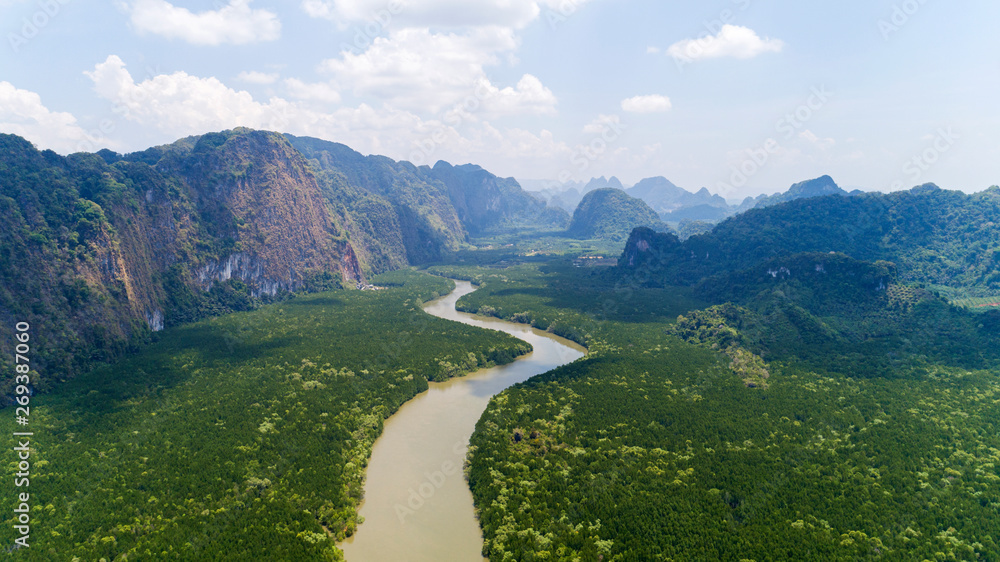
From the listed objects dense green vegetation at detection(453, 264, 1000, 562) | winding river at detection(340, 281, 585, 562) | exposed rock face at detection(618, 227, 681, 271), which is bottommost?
winding river at detection(340, 281, 585, 562)

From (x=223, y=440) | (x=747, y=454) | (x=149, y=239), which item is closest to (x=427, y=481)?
(x=223, y=440)

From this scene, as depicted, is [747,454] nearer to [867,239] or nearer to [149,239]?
[149,239]

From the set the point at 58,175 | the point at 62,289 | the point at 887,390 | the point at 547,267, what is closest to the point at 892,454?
the point at 887,390

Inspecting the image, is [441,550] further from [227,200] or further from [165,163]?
[165,163]

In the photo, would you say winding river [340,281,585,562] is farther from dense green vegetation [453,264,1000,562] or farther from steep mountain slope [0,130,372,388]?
steep mountain slope [0,130,372,388]

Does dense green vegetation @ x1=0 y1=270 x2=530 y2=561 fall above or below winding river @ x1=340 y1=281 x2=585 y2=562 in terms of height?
above

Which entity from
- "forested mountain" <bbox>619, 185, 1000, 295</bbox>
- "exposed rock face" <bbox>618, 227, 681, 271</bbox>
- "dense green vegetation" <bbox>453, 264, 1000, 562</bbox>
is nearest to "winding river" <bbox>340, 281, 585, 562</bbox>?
"dense green vegetation" <bbox>453, 264, 1000, 562</bbox>
